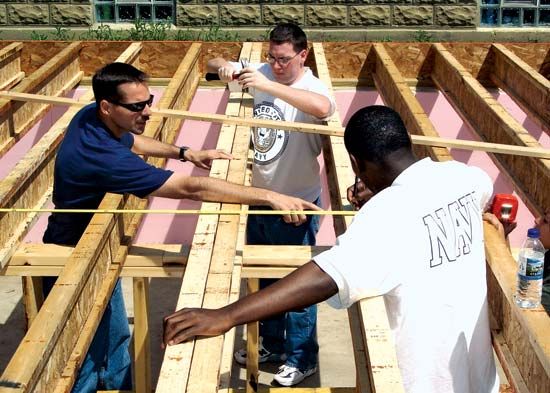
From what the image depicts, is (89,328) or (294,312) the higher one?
(89,328)

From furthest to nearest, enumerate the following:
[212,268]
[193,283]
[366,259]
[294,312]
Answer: [294,312] → [212,268] → [193,283] → [366,259]

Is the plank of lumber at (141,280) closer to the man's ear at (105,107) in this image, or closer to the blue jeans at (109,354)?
the blue jeans at (109,354)

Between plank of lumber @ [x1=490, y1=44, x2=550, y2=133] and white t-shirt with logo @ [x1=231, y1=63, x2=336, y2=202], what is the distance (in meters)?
2.54

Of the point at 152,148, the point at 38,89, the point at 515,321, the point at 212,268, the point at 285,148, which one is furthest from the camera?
the point at 38,89

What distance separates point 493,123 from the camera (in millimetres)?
7789

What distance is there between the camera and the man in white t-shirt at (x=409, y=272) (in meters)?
3.66

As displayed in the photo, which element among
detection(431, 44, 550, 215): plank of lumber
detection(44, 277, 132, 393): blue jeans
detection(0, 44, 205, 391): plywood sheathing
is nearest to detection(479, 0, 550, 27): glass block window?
detection(431, 44, 550, 215): plank of lumber

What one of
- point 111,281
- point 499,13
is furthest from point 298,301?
point 499,13

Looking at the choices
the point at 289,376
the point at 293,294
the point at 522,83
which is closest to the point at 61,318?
the point at 293,294

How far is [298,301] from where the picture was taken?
12.1 feet

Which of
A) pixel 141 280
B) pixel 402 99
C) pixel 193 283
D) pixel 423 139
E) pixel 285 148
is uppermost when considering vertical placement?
pixel 193 283

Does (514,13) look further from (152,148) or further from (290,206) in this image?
(290,206)

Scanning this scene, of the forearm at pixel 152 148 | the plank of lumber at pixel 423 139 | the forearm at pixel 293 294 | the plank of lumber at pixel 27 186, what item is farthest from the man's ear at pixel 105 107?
the forearm at pixel 293 294

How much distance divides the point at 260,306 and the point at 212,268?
1210 millimetres
